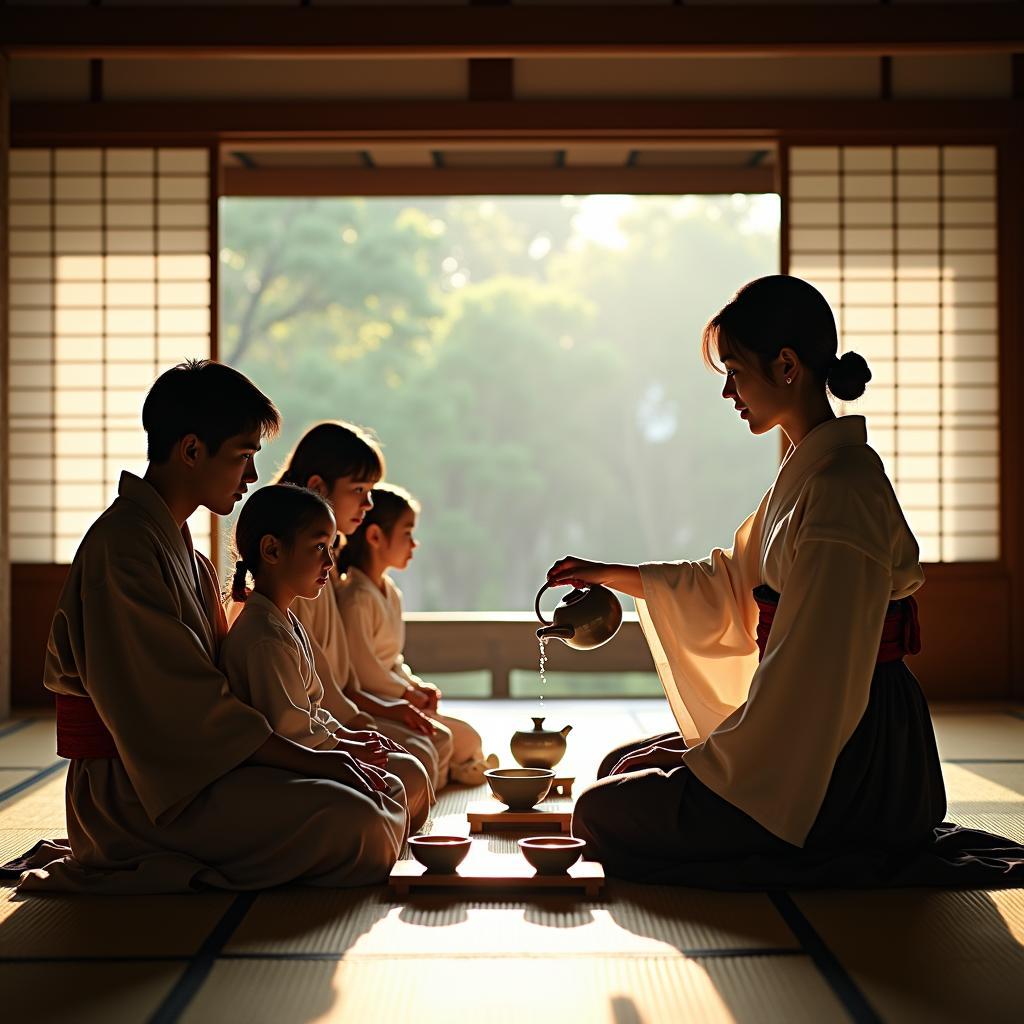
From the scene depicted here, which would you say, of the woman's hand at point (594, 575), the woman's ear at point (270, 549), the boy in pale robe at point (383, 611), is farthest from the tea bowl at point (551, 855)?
the boy in pale robe at point (383, 611)

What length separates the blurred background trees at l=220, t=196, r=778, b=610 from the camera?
56.5 ft

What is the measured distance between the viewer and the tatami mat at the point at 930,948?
1938mm

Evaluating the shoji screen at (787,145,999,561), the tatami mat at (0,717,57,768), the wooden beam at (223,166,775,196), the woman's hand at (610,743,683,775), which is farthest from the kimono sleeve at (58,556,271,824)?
the wooden beam at (223,166,775,196)

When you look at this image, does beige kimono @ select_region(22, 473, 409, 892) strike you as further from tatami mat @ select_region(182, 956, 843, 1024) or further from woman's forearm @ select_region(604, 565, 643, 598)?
woman's forearm @ select_region(604, 565, 643, 598)

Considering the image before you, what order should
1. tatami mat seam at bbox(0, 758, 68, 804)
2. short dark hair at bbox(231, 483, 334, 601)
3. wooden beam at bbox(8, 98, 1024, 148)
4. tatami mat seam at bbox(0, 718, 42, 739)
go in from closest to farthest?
short dark hair at bbox(231, 483, 334, 601) → tatami mat seam at bbox(0, 758, 68, 804) → tatami mat seam at bbox(0, 718, 42, 739) → wooden beam at bbox(8, 98, 1024, 148)

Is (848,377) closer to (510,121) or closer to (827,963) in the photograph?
(827,963)

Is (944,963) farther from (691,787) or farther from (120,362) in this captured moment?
(120,362)

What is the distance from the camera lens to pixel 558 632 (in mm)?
3074

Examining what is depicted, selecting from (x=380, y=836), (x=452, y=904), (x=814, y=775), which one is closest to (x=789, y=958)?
(x=814, y=775)

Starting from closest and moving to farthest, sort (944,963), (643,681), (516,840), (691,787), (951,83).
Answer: (944,963), (691,787), (516,840), (951,83), (643,681)

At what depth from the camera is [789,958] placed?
2.15 metres

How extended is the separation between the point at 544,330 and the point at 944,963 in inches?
721

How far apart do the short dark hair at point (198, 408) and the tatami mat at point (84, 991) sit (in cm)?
101

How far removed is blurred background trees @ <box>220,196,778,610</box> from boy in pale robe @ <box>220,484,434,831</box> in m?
14.1
